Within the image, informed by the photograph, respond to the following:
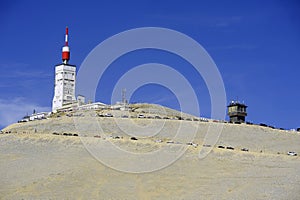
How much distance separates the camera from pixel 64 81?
123 m

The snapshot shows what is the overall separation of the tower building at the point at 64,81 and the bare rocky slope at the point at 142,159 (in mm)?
18707

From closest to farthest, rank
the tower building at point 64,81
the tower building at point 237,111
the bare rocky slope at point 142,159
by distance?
the bare rocky slope at point 142,159
the tower building at point 237,111
the tower building at point 64,81

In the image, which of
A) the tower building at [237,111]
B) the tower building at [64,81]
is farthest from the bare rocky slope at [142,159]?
the tower building at [64,81]

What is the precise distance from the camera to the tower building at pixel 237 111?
4119 inches

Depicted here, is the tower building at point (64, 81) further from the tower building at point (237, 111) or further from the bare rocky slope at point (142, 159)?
the tower building at point (237, 111)

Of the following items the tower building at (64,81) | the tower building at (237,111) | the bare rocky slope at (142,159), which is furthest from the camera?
the tower building at (64,81)

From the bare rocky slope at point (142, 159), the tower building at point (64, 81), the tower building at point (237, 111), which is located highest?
the tower building at point (64, 81)

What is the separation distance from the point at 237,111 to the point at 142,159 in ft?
126

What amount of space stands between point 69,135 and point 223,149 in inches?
882

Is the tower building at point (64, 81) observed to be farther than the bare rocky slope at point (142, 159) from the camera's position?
Yes

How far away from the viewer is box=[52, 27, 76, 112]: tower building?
398 feet

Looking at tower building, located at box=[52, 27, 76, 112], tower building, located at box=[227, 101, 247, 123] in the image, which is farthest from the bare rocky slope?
tower building, located at box=[52, 27, 76, 112]

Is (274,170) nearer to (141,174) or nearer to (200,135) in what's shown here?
(141,174)

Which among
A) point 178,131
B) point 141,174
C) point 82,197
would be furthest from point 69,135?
point 82,197
